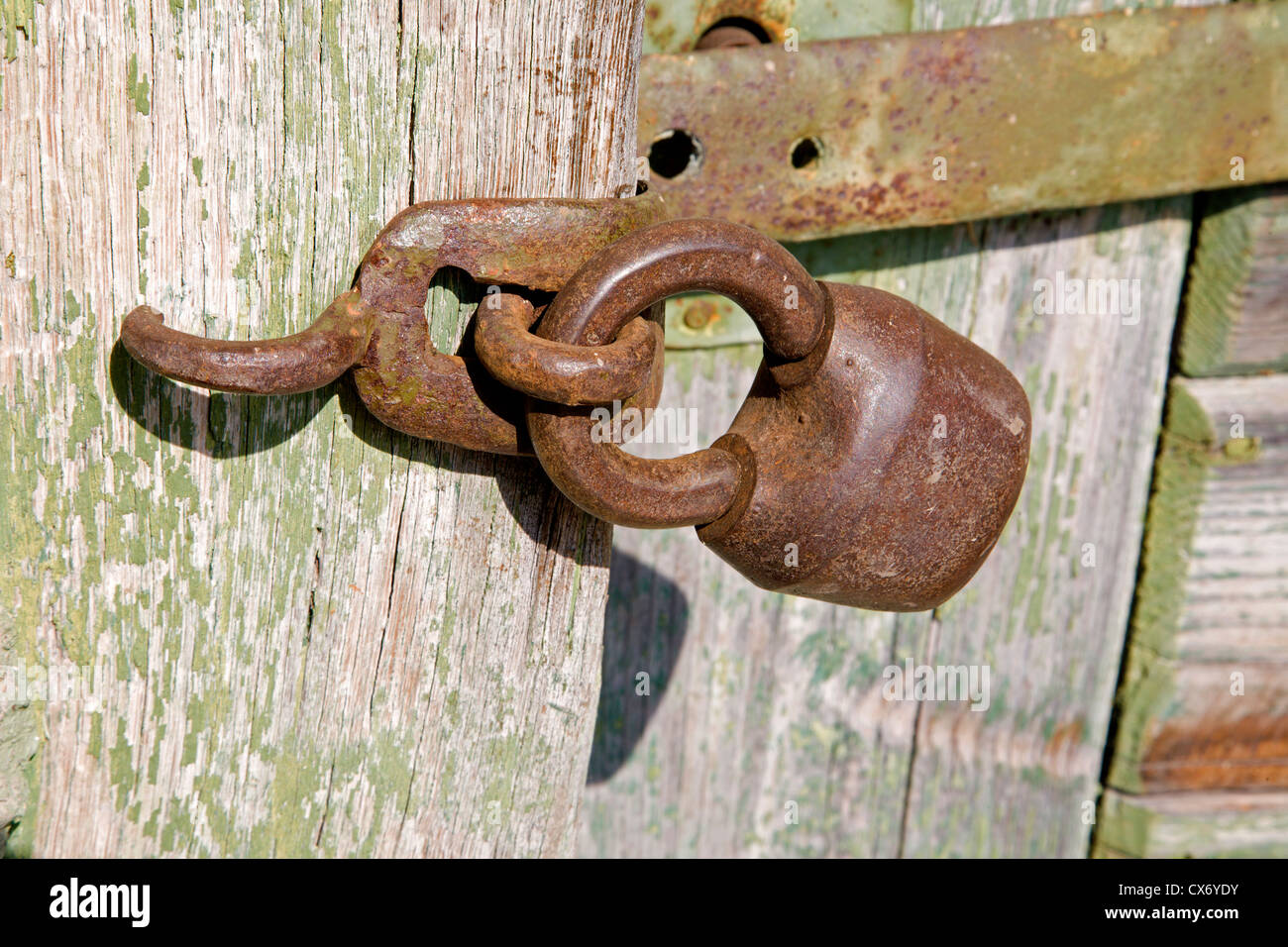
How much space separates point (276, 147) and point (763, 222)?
0.53 m

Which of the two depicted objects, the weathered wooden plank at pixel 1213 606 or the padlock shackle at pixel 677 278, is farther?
the weathered wooden plank at pixel 1213 606

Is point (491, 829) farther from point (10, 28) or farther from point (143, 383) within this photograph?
point (10, 28)

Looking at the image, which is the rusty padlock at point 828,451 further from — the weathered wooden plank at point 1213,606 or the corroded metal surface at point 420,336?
the weathered wooden plank at point 1213,606

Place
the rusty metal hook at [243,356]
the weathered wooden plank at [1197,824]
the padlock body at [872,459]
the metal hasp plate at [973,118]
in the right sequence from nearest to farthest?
the rusty metal hook at [243,356], the padlock body at [872,459], the metal hasp plate at [973,118], the weathered wooden plank at [1197,824]

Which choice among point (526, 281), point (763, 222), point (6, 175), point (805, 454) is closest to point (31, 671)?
point (6, 175)

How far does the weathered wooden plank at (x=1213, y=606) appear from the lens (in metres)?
1.34

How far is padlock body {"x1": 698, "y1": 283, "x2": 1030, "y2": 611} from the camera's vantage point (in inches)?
30.6

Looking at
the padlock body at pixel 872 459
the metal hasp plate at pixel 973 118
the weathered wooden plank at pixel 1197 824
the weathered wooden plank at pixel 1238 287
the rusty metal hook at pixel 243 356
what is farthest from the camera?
the weathered wooden plank at pixel 1197 824

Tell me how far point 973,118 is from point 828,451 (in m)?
0.52

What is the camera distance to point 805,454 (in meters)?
0.79

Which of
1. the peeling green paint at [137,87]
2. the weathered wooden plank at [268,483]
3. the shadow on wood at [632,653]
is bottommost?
the shadow on wood at [632,653]

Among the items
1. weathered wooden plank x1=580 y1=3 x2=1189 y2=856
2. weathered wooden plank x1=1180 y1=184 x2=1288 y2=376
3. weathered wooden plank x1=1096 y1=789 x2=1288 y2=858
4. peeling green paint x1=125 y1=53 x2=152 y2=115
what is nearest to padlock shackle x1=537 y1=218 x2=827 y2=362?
peeling green paint x1=125 y1=53 x2=152 y2=115

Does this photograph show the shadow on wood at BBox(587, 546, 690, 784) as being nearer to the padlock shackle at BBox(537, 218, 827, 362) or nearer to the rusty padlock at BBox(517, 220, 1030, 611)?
the rusty padlock at BBox(517, 220, 1030, 611)

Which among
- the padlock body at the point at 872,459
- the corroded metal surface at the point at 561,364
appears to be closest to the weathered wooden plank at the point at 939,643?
the padlock body at the point at 872,459
